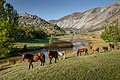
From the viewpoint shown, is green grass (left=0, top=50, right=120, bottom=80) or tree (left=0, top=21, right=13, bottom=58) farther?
tree (left=0, top=21, right=13, bottom=58)

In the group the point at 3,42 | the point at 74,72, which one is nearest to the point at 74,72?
the point at 74,72

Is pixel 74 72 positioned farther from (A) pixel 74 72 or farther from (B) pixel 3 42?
(B) pixel 3 42

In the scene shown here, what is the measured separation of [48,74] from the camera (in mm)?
33531

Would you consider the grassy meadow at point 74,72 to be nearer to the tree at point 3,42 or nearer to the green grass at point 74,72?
the green grass at point 74,72

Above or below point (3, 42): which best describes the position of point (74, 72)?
below

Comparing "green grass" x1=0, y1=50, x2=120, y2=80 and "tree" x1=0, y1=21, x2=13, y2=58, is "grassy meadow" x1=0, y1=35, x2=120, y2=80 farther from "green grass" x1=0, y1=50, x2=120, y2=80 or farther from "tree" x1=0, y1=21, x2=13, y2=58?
"tree" x1=0, y1=21, x2=13, y2=58

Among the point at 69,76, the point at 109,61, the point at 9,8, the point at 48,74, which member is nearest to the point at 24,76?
the point at 48,74

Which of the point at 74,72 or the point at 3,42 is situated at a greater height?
the point at 3,42

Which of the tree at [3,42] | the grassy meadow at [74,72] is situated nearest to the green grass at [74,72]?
the grassy meadow at [74,72]

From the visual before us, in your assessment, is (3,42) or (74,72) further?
(3,42)

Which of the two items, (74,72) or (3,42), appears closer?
(74,72)

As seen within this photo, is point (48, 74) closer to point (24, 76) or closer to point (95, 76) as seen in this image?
point (24, 76)

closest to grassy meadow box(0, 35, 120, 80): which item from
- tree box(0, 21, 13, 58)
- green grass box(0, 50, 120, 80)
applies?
green grass box(0, 50, 120, 80)

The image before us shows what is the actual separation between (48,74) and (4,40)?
975 inches
